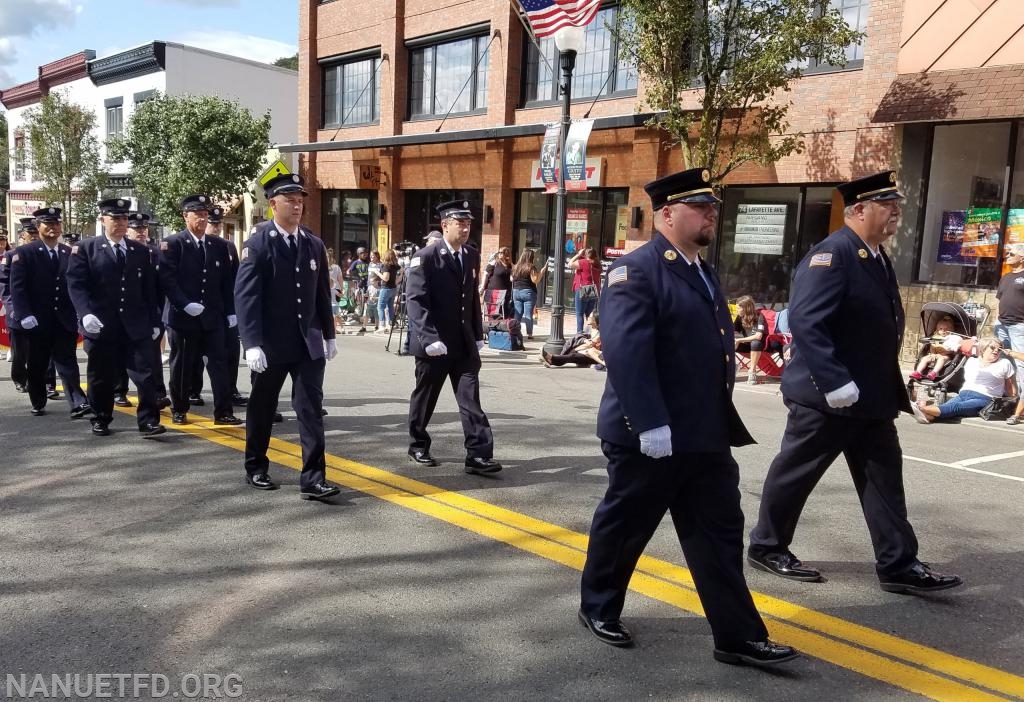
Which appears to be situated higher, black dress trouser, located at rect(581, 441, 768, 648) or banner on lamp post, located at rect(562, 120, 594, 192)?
banner on lamp post, located at rect(562, 120, 594, 192)

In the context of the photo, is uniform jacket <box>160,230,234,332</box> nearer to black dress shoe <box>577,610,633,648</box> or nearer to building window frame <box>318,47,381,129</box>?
black dress shoe <box>577,610,633,648</box>

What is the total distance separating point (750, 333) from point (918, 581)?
895 centimetres

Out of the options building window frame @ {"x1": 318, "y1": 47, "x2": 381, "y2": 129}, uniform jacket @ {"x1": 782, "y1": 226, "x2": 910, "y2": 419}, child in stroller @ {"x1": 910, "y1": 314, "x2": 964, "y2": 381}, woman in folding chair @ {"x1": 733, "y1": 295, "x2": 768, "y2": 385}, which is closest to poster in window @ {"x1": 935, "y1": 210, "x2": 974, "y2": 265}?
woman in folding chair @ {"x1": 733, "y1": 295, "x2": 768, "y2": 385}

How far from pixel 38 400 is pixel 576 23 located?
9417 mm

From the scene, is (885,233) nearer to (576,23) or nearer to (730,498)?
(730,498)

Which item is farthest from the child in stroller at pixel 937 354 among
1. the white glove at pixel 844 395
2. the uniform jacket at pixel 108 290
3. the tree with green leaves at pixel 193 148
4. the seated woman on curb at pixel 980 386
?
the tree with green leaves at pixel 193 148

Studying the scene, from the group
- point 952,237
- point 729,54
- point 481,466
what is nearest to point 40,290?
point 481,466

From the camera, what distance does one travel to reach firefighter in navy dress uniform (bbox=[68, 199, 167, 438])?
299 inches

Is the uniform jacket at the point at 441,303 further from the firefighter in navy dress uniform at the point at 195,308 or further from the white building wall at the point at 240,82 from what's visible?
the white building wall at the point at 240,82

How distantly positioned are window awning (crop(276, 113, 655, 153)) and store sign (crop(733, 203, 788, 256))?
255 cm

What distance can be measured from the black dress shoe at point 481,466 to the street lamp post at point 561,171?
7.73 m

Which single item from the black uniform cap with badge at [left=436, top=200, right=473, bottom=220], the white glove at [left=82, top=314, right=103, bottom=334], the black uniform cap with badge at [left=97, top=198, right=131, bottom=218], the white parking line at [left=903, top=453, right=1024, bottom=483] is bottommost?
the white parking line at [left=903, top=453, right=1024, bottom=483]

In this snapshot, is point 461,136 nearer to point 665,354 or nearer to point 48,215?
point 48,215

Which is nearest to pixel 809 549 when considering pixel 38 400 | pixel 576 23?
pixel 38 400
